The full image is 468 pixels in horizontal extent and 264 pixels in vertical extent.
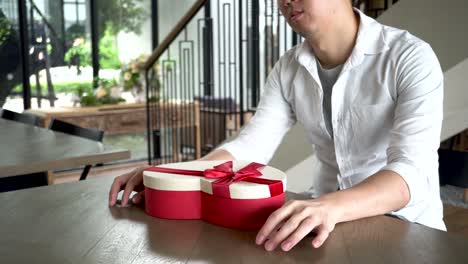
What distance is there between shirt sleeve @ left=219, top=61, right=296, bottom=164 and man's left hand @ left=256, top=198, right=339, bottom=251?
0.55m

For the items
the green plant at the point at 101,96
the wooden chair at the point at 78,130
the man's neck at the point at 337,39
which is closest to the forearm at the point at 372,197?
the man's neck at the point at 337,39

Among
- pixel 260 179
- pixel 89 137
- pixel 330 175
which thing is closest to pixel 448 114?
pixel 330 175

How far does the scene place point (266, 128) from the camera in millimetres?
1581

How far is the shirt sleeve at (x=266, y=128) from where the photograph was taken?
4.91 ft

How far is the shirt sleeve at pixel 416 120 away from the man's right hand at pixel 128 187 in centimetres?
51

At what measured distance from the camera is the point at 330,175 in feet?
5.28

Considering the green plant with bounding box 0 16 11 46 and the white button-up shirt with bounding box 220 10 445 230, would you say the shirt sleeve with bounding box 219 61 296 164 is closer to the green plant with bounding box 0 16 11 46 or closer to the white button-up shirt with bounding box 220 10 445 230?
the white button-up shirt with bounding box 220 10 445 230

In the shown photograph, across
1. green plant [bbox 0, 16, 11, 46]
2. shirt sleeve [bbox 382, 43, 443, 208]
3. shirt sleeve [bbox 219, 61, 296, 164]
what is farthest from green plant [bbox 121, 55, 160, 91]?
shirt sleeve [bbox 382, 43, 443, 208]

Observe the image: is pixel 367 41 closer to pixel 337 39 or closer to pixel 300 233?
pixel 337 39

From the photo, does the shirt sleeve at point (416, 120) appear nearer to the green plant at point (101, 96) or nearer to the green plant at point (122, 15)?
the green plant at point (101, 96)

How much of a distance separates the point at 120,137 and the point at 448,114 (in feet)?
14.8

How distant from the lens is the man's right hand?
1127 mm

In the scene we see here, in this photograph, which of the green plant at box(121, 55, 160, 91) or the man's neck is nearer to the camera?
the man's neck

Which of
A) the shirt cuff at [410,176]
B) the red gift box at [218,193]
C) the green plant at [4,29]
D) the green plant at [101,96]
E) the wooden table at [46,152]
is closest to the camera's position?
the red gift box at [218,193]
